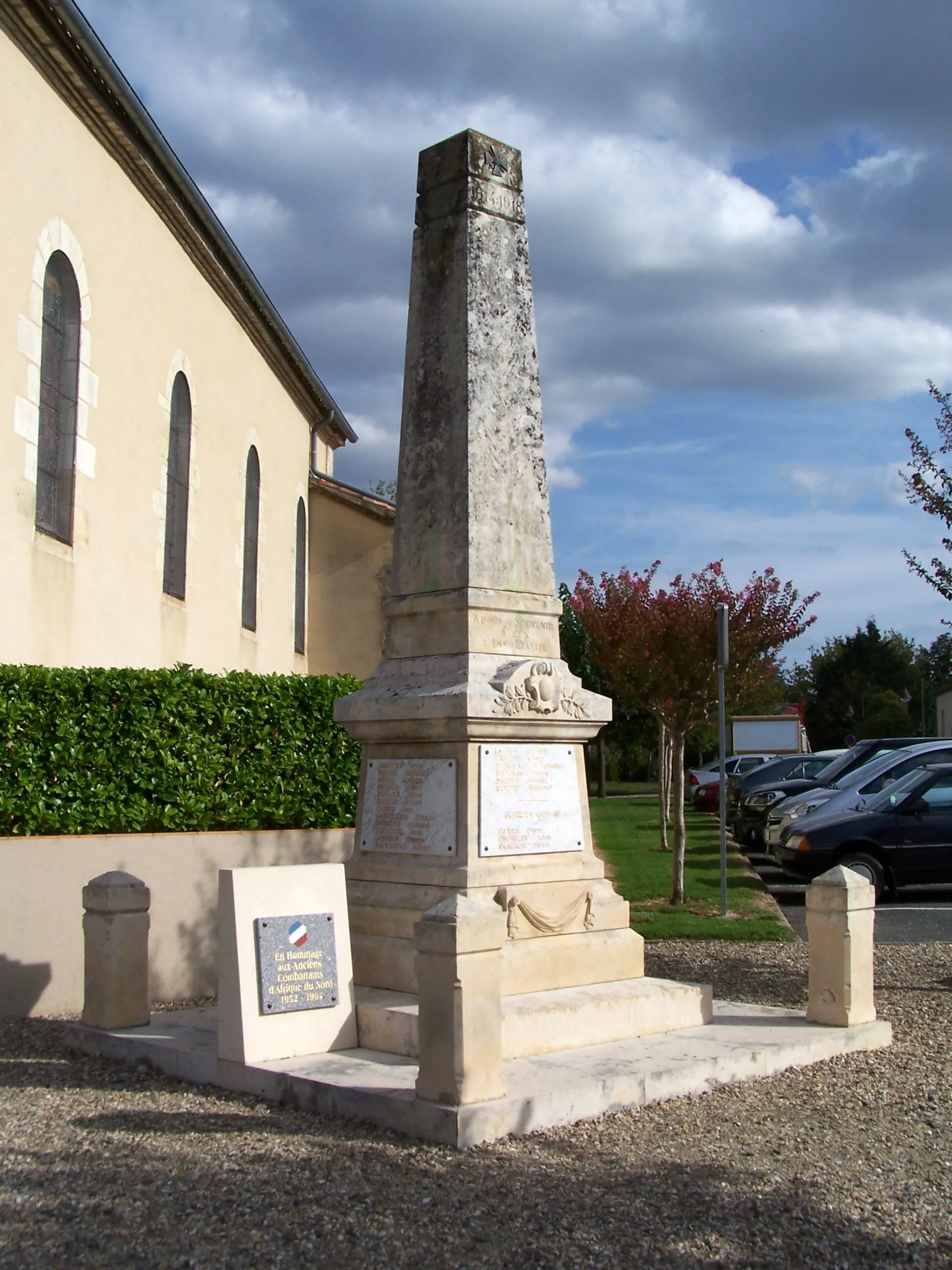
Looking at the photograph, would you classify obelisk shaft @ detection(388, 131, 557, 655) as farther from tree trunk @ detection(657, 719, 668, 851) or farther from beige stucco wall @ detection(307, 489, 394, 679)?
beige stucco wall @ detection(307, 489, 394, 679)

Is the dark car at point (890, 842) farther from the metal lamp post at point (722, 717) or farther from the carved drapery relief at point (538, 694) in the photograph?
the carved drapery relief at point (538, 694)

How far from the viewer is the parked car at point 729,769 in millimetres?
33906

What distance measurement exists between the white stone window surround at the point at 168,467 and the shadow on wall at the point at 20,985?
6.29 meters

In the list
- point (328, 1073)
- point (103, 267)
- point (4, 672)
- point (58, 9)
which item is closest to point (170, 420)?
point (103, 267)

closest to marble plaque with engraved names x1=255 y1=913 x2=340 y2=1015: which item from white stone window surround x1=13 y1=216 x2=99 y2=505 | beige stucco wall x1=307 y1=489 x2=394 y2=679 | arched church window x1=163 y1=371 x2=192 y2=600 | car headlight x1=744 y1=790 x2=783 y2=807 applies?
white stone window surround x1=13 y1=216 x2=99 y2=505

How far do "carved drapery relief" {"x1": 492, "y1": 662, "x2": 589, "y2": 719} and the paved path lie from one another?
5.95m

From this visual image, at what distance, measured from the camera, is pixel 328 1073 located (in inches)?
227

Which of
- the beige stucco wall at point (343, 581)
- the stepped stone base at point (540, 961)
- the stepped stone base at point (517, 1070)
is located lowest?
the stepped stone base at point (517, 1070)

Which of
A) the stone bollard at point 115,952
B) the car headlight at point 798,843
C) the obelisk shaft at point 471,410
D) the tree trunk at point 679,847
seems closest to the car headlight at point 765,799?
the car headlight at point 798,843

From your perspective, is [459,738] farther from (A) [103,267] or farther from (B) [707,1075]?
(A) [103,267]

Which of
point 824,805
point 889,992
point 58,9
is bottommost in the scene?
point 889,992

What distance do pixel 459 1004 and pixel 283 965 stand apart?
4.26ft

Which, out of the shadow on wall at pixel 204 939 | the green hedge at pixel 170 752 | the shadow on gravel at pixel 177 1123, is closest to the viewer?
the shadow on gravel at pixel 177 1123

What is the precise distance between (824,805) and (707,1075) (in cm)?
1074
